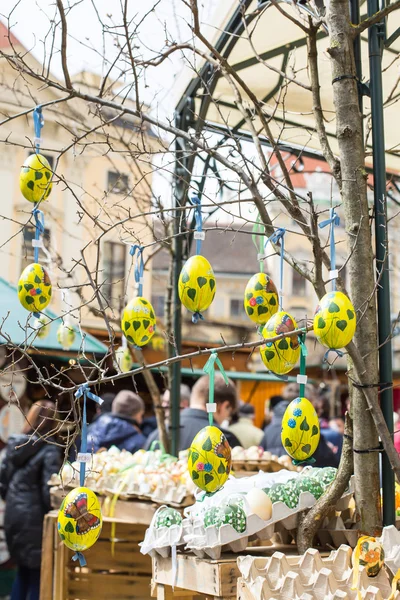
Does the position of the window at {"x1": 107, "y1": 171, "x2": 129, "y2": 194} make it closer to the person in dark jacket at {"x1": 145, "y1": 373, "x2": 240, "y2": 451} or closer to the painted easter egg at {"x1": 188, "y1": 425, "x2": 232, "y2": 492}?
the painted easter egg at {"x1": 188, "y1": 425, "x2": 232, "y2": 492}

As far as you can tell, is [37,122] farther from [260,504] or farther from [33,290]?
[260,504]

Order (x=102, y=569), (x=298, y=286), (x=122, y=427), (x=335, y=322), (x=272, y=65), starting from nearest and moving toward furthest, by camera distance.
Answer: (x=335, y=322)
(x=102, y=569)
(x=272, y=65)
(x=122, y=427)
(x=298, y=286)

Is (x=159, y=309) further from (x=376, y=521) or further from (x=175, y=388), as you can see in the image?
(x=376, y=521)

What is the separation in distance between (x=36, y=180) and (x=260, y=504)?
1546 millimetres

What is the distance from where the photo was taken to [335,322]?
239 centimetres

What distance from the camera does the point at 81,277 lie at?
1097 cm

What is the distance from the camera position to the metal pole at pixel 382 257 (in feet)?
9.44

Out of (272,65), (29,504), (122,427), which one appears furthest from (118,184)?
(29,504)

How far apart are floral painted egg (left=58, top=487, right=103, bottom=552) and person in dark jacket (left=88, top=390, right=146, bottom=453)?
121 inches

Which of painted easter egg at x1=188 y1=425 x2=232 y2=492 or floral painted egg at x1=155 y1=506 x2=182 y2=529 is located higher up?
painted easter egg at x1=188 y1=425 x2=232 y2=492

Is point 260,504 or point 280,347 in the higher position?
point 280,347

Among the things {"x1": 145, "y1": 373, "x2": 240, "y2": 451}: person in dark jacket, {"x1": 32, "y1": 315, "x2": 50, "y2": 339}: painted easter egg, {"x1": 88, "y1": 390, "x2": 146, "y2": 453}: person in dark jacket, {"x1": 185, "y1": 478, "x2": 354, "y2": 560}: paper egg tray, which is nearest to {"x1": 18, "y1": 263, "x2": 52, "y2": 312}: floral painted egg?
{"x1": 32, "y1": 315, "x2": 50, "y2": 339}: painted easter egg

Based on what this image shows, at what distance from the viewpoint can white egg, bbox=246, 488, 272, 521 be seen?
2922mm

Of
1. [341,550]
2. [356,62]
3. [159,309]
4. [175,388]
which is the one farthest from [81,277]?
[159,309]
